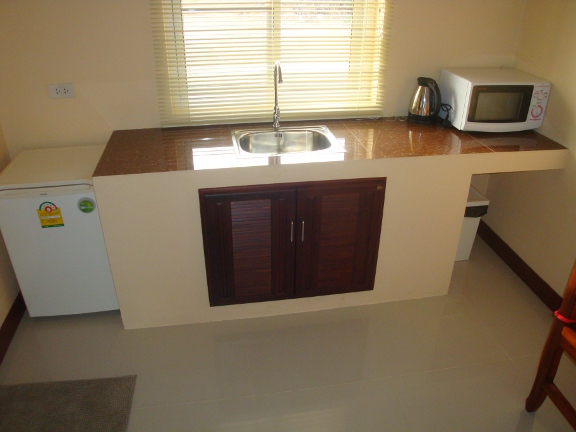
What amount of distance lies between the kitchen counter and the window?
0.44 feet

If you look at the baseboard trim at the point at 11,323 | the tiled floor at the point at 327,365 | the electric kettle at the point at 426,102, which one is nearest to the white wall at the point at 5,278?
the baseboard trim at the point at 11,323

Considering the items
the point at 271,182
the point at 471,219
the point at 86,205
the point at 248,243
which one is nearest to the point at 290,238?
the point at 248,243

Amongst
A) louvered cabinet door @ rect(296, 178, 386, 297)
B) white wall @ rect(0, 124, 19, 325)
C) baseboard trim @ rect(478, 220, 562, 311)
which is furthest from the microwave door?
white wall @ rect(0, 124, 19, 325)

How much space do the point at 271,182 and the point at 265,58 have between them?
0.81 m

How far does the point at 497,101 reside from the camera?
8.76 feet

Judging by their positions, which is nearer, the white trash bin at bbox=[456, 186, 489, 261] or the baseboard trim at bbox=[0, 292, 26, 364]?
the baseboard trim at bbox=[0, 292, 26, 364]

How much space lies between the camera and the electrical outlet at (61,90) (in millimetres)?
2594

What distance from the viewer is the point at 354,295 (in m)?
2.79

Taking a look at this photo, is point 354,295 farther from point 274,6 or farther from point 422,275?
point 274,6

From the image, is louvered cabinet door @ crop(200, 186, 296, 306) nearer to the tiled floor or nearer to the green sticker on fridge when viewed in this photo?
the tiled floor

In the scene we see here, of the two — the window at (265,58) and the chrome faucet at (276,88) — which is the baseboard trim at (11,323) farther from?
the chrome faucet at (276,88)

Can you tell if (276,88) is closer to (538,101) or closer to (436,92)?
(436,92)

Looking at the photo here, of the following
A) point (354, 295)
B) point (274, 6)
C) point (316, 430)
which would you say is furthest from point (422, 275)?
point (274, 6)

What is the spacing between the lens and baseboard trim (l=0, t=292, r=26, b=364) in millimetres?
2484
